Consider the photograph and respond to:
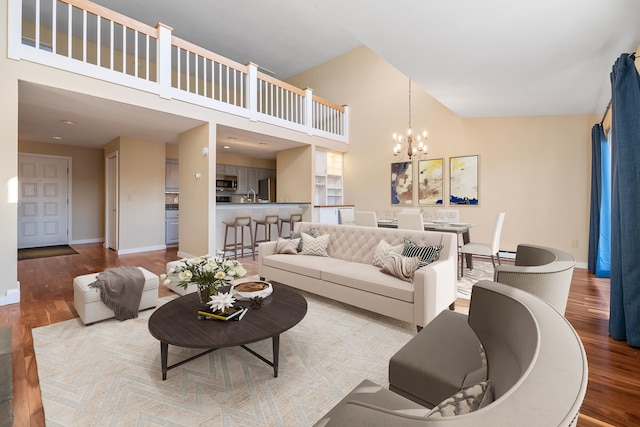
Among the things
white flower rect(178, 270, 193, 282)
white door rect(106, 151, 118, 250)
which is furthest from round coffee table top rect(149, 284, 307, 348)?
white door rect(106, 151, 118, 250)

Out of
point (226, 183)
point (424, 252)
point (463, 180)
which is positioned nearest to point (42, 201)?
point (226, 183)

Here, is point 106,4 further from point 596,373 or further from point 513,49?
point 596,373

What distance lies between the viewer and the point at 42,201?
22.2ft

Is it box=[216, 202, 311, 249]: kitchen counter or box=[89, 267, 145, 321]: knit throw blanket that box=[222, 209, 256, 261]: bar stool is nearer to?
box=[216, 202, 311, 249]: kitchen counter

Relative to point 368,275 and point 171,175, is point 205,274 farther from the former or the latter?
point 171,175

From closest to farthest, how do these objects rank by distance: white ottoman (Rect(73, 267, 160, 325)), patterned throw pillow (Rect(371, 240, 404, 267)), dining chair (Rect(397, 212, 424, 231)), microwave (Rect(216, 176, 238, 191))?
white ottoman (Rect(73, 267, 160, 325))
patterned throw pillow (Rect(371, 240, 404, 267))
dining chair (Rect(397, 212, 424, 231))
microwave (Rect(216, 176, 238, 191))

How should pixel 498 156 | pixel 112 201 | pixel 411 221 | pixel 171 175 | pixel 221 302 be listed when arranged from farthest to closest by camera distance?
1. pixel 171 175
2. pixel 112 201
3. pixel 498 156
4. pixel 411 221
5. pixel 221 302

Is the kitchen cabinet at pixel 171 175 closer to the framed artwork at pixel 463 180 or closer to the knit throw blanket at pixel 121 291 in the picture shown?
the knit throw blanket at pixel 121 291

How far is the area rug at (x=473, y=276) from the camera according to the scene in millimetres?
3631

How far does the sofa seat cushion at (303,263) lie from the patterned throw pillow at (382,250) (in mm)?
424

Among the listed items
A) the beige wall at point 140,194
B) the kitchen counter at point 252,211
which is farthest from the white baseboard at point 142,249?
the kitchen counter at point 252,211

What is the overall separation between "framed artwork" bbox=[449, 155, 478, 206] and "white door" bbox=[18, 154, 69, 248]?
29.3ft

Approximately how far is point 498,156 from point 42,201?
992cm

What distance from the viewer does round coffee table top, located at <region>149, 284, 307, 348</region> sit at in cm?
172
